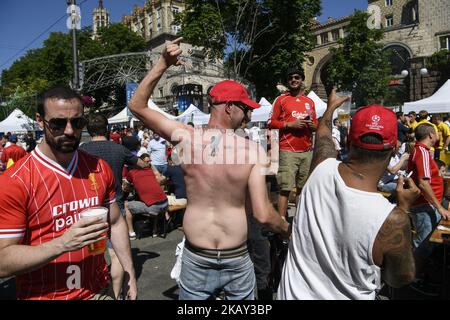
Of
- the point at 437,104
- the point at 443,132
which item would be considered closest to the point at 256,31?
the point at 437,104

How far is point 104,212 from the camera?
6.17 feet

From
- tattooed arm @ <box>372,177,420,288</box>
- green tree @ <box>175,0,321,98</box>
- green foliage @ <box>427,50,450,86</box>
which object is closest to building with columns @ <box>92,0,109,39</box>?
green tree @ <box>175,0,321,98</box>

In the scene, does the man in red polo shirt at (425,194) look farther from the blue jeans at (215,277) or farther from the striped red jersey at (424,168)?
the blue jeans at (215,277)

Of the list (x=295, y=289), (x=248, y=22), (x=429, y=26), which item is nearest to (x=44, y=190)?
(x=295, y=289)

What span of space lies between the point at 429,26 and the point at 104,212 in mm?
45687

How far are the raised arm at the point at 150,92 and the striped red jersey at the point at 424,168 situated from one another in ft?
9.92

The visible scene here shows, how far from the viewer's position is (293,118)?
15.9 ft

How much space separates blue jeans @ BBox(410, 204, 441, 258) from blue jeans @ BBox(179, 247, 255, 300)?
279 cm

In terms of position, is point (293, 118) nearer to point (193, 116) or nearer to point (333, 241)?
point (333, 241)

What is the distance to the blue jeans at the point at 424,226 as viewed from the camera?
14.0 feet

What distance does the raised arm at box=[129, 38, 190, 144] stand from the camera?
2.52 meters

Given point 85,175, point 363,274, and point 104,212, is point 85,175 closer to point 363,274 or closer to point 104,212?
point 104,212

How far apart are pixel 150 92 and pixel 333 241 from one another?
1.62m

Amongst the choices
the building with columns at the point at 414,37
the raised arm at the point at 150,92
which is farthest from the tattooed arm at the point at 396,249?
the building with columns at the point at 414,37
